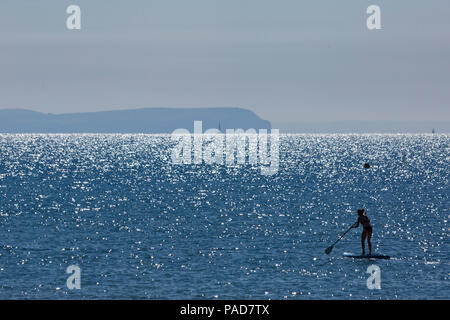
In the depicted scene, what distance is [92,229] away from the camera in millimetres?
58750

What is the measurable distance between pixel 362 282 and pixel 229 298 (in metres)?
7.12

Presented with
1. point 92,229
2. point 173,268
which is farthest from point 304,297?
point 92,229

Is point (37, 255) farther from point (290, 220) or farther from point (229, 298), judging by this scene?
point (290, 220)

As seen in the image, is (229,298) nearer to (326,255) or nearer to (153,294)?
(153,294)

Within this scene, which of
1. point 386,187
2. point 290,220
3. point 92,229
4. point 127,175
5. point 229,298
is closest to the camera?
point 229,298

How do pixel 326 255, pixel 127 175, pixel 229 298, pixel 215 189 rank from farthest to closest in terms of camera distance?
pixel 127 175
pixel 215 189
pixel 326 255
pixel 229 298

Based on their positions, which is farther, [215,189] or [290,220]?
[215,189]

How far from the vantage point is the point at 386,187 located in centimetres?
11000

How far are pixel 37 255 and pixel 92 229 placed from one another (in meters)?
12.9

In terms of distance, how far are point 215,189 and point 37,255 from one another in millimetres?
A: 57756

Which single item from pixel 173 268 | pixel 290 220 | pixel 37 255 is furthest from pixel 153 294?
pixel 290 220
